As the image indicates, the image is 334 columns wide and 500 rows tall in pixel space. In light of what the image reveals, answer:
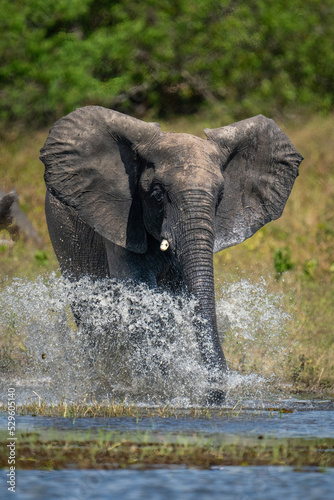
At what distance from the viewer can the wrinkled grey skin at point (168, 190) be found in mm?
5535

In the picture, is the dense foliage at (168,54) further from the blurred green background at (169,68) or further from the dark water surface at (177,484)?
the dark water surface at (177,484)

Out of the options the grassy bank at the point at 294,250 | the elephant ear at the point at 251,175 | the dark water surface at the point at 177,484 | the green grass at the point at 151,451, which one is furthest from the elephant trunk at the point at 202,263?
the dark water surface at the point at 177,484

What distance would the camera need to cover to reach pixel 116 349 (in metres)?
6.32

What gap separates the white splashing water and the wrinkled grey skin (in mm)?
185

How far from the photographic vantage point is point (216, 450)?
4074mm

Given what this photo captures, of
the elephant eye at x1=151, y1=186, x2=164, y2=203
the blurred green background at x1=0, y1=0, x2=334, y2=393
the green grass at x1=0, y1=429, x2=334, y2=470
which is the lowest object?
the green grass at x1=0, y1=429, x2=334, y2=470

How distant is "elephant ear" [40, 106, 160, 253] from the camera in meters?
6.18

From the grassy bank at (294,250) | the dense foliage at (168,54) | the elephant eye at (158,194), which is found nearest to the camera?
the elephant eye at (158,194)

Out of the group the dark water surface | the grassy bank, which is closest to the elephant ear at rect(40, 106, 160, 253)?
the grassy bank

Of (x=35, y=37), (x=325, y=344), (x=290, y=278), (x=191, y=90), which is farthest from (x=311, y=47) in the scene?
A: (x=325, y=344)

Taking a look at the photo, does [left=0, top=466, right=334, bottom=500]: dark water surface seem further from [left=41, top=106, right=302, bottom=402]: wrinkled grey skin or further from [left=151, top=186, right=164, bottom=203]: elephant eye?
[left=151, top=186, right=164, bottom=203]: elephant eye

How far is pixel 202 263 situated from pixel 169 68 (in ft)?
42.5

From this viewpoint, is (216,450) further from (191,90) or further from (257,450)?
(191,90)

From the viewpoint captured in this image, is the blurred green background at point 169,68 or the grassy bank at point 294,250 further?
the blurred green background at point 169,68
